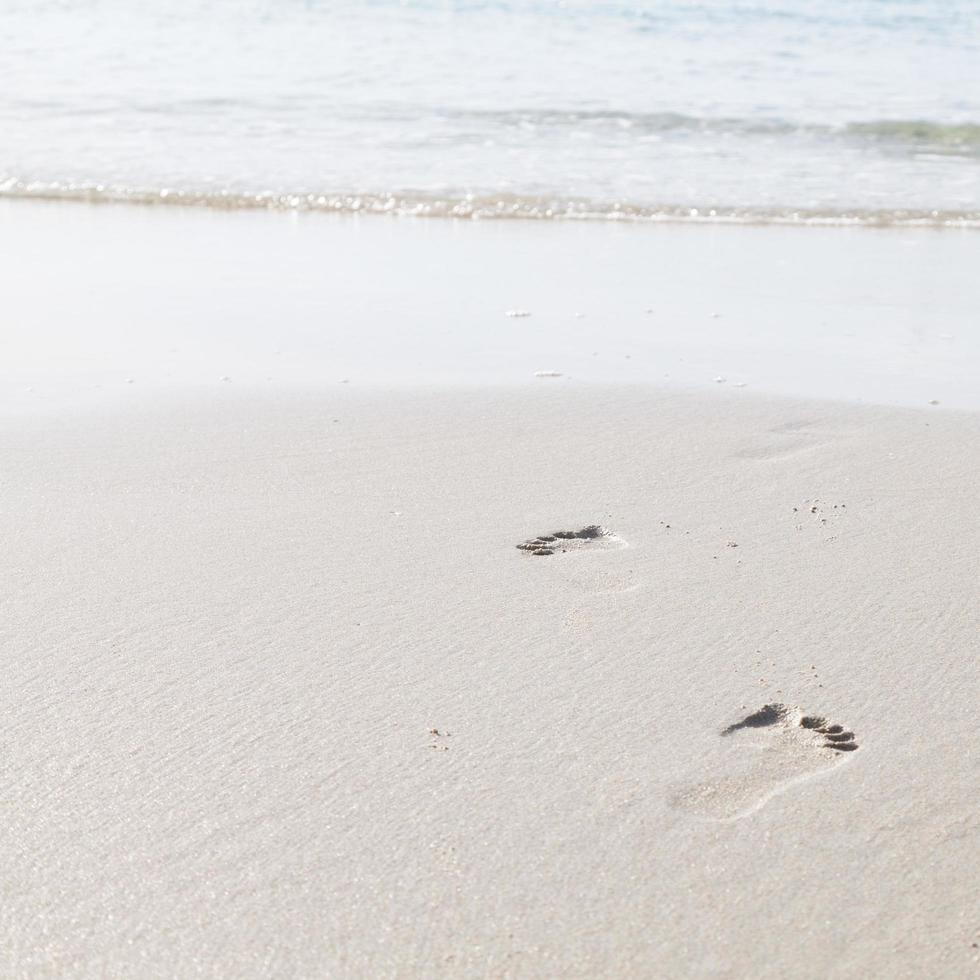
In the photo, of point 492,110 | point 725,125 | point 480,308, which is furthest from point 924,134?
point 480,308

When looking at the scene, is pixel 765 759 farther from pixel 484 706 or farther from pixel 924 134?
pixel 924 134

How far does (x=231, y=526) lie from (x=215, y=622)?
1.75 ft

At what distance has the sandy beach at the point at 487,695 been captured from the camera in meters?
1.72

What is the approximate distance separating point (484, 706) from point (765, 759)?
0.47m

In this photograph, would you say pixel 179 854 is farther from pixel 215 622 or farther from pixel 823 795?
pixel 823 795

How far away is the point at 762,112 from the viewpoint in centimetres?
1209

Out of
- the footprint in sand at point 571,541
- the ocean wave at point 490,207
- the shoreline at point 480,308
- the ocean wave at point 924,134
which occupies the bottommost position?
the footprint in sand at point 571,541

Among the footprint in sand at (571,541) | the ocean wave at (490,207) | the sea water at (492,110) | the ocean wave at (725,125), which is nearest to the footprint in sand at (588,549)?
the footprint in sand at (571,541)

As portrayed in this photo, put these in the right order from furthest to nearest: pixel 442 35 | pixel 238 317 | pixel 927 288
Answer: pixel 442 35, pixel 927 288, pixel 238 317

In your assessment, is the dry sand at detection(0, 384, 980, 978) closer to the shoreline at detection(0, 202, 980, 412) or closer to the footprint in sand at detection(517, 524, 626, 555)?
the footprint in sand at detection(517, 524, 626, 555)

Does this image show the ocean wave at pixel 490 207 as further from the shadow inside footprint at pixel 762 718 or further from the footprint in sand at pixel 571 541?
the shadow inside footprint at pixel 762 718

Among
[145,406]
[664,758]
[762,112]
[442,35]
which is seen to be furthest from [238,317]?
[442,35]

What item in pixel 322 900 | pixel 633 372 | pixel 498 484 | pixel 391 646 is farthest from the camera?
pixel 633 372

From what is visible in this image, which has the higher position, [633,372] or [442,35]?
[442,35]
